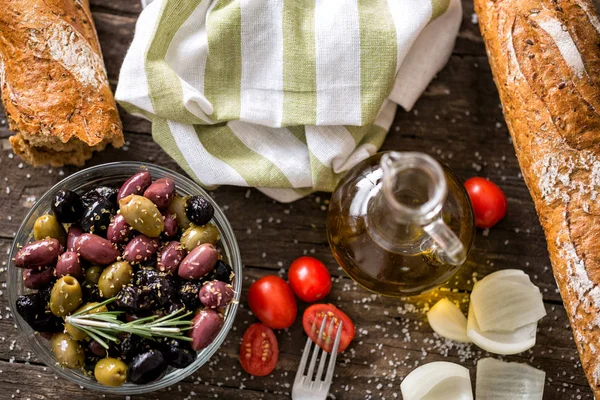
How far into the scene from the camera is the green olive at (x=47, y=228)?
5.13 ft

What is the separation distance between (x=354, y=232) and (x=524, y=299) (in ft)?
2.08

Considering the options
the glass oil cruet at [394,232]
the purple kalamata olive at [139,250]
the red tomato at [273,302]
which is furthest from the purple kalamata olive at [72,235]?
the glass oil cruet at [394,232]

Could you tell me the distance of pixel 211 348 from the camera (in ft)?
5.34

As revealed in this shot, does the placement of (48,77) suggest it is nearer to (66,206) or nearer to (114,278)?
(66,206)

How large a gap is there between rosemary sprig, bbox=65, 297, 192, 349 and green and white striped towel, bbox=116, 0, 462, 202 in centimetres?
45

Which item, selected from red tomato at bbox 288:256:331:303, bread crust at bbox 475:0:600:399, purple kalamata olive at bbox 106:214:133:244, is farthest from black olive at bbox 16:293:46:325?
bread crust at bbox 475:0:600:399

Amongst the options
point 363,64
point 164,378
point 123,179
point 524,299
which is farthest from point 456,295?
point 123,179

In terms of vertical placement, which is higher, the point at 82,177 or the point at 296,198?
the point at 82,177

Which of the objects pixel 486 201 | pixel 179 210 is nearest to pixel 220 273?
pixel 179 210

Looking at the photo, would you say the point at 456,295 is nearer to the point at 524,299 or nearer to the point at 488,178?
the point at 524,299

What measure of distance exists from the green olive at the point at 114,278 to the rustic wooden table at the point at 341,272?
0.43m

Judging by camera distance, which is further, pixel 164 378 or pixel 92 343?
pixel 164 378

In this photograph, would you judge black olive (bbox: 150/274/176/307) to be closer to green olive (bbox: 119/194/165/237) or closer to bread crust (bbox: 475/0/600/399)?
green olive (bbox: 119/194/165/237)

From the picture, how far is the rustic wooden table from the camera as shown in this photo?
5.98ft
